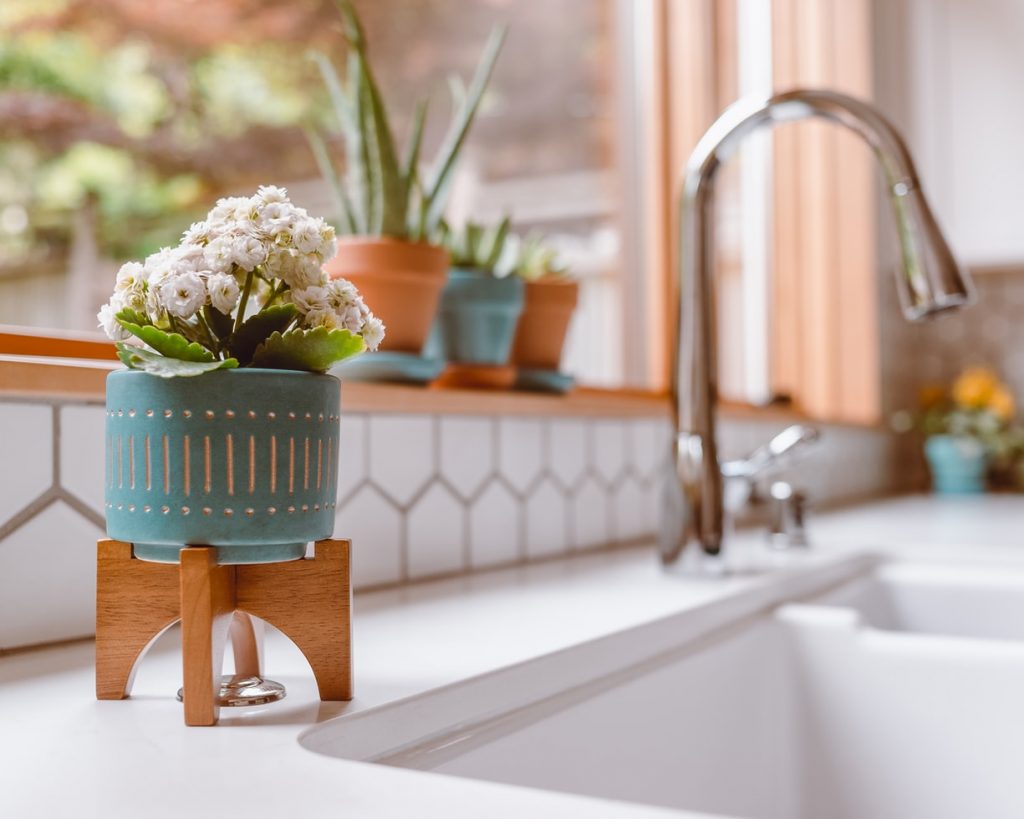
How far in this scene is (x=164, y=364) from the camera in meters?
0.46

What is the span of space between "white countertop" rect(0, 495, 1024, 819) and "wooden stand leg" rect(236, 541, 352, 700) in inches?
0.8

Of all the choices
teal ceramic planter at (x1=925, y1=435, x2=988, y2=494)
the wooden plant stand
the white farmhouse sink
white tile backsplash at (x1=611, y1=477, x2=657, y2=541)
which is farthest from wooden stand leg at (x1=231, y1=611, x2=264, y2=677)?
teal ceramic planter at (x1=925, y1=435, x2=988, y2=494)

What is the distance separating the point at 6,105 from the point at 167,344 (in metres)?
0.74

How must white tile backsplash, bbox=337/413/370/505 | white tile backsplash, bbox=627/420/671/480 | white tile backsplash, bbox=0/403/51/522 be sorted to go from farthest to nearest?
1. white tile backsplash, bbox=627/420/671/480
2. white tile backsplash, bbox=337/413/370/505
3. white tile backsplash, bbox=0/403/51/522

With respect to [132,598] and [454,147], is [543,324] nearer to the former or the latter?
[454,147]

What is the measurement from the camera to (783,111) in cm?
96

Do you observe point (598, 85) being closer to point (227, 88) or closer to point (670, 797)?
point (227, 88)

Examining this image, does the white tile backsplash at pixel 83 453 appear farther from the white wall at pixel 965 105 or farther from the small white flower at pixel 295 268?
the white wall at pixel 965 105

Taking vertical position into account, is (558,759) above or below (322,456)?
below

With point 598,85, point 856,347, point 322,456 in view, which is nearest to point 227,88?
point 598,85

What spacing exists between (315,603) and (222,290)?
15cm

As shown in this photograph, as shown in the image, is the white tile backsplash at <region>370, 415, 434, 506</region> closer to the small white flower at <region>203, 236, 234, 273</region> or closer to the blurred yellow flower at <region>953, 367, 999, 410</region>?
the small white flower at <region>203, 236, 234, 273</region>

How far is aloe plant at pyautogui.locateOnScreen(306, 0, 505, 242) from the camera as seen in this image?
2.83 feet

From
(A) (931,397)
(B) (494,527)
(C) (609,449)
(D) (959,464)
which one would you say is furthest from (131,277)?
(A) (931,397)
